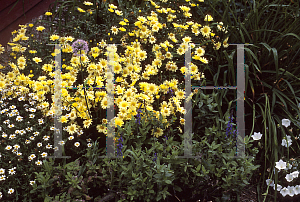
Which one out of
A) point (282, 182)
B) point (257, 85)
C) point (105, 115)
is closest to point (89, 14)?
point (105, 115)

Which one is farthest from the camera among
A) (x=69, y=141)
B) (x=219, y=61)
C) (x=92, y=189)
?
(x=219, y=61)

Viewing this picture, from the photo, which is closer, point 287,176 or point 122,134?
point 122,134

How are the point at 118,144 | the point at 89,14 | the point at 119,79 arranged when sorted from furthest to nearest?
the point at 89,14 < the point at 119,79 < the point at 118,144

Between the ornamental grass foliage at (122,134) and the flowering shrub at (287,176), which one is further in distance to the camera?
the flowering shrub at (287,176)

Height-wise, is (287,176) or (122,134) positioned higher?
(122,134)

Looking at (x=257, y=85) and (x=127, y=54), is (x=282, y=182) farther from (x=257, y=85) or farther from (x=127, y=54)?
(x=127, y=54)

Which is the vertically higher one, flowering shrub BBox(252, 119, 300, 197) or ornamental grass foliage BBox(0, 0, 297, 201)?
ornamental grass foliage BBox(0, 0, 297, 201)

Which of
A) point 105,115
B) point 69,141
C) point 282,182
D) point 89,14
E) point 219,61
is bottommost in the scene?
point 282,182

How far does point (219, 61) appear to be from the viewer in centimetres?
289

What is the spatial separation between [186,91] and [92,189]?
1.22m

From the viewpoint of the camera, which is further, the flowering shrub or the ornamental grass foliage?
the flowering shrub

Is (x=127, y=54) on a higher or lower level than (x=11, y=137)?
higher

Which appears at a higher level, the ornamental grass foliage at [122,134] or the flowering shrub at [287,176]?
the ornamental grass foliage at [122,134]

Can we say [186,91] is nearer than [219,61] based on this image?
Yes
